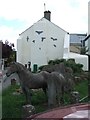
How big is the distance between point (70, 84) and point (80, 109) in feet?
23.7

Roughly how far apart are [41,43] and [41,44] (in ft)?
0.38

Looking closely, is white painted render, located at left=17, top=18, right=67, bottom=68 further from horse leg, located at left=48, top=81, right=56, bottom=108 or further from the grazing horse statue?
horse leg, located at left=48, top=81, right=56, bottom=108

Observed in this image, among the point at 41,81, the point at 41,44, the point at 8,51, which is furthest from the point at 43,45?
the point at 41,81

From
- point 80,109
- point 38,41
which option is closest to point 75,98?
point 80,109

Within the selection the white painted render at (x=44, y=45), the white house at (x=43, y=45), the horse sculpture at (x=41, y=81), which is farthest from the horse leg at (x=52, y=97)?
the white painted render at (x=44, y=45)

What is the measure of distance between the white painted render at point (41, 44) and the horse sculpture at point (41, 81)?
29.4 meters

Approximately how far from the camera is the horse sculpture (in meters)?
8.73

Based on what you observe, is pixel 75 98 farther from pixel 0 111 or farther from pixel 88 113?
pixel 88 113

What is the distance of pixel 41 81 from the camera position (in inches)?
365

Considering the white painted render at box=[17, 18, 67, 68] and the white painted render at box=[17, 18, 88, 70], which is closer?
the white painted render at box=[17, 18, 88, 70]

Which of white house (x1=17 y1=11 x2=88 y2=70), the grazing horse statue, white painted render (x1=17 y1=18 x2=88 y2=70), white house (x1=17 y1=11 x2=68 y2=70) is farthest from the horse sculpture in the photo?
white house (x1=17 y1=11 x2=68 y2=70)

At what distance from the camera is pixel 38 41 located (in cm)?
3909

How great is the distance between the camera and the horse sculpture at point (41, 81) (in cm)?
873

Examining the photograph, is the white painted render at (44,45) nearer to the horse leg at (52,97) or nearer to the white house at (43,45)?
the white house at (43,45)
